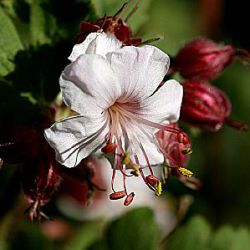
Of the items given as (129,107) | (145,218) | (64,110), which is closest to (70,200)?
(145,218)

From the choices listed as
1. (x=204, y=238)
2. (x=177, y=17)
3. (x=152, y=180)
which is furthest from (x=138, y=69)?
(x=177, y=17)

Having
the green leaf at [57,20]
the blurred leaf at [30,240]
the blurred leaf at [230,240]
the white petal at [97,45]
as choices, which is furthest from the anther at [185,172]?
the blurred leaf at [30,240]

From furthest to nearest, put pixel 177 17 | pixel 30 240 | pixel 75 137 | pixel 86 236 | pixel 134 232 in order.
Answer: pixel 177 17 → pixel 86 236 → pixel 30 240 → pixel 134 232 → pixel 75 137

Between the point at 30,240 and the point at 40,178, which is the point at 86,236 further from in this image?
the point at 40,178

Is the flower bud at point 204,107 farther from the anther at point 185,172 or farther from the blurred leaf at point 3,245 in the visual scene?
the blurred leaf at point 3,245

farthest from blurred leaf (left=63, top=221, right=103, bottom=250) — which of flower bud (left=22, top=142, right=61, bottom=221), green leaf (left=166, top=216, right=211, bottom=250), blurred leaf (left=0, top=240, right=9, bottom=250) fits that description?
flower bud (left=22, top=142, right=61, bottom=221)

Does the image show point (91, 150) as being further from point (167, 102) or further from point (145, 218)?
point (145, 218)
